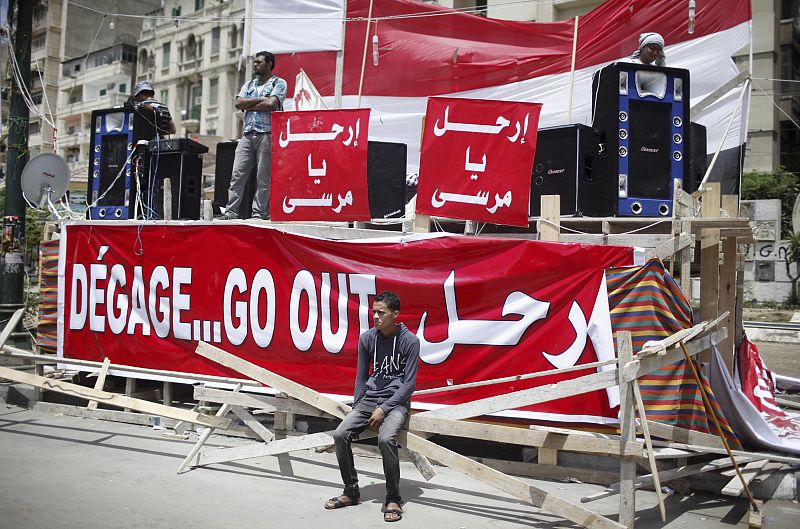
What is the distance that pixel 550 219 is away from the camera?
22.4 feet

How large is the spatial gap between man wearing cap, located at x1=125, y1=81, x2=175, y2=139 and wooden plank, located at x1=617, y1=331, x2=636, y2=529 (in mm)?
7169

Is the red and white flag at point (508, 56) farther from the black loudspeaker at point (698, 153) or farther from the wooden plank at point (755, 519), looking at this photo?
the wooden plank at point (755, 519)

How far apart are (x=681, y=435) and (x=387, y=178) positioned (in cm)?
466

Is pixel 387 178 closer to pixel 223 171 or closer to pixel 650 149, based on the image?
pixel 223 171

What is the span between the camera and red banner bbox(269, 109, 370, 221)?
25.3 ft

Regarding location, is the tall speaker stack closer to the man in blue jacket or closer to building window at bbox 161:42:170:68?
the man in blue jacket

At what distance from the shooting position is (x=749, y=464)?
6051 millimetres

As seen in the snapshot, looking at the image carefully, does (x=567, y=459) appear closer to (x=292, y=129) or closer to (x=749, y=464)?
(x=749, y=464)

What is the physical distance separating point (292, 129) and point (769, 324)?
53.0ft

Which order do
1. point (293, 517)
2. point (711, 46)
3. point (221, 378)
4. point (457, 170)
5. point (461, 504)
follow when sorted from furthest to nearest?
point (711, 46) → point (221, 378) → point (457, 170) → point (461, 504) → point (293, 517)

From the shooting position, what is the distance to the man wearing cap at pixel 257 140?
8.99 meters

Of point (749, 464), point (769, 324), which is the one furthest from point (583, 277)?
point (769, 324)

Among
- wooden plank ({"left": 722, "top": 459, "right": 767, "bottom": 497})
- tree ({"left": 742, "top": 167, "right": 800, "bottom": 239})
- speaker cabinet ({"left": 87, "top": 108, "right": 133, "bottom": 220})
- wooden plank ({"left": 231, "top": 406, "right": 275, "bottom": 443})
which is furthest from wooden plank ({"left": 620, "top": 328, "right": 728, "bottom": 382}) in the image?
tree ({"left": 742, "top": 167, "right": 800, "bottom": 239})

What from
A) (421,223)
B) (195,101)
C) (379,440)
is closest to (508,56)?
(421,223)
